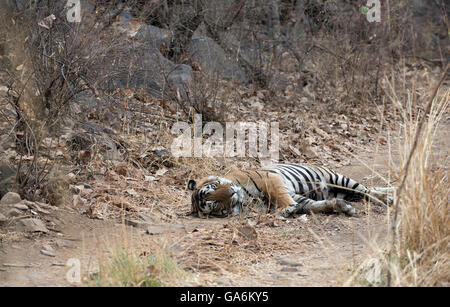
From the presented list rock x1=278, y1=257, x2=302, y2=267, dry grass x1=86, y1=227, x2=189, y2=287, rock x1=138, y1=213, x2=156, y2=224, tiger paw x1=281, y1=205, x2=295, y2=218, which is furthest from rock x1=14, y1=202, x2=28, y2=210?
tiger paw x1=281, y1=205, x2=295, y2=218

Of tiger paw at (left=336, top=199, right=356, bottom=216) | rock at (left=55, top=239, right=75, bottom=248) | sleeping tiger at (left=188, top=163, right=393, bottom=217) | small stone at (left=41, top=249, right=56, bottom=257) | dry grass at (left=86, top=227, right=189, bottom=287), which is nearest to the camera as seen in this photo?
dry grass at (left=86, top=227, right=189, bottom=287)

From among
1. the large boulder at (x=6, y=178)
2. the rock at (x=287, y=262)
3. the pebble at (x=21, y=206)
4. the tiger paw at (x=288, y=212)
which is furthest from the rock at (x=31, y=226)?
the tiger paw at (x=288, y=212)

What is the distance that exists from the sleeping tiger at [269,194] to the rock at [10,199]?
1.63 metres

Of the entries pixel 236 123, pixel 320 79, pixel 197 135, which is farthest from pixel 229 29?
pixel 197 135

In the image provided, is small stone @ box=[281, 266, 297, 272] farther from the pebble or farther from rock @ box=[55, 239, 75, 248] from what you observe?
the pebble

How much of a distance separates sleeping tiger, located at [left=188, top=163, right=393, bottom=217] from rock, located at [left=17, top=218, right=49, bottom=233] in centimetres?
150

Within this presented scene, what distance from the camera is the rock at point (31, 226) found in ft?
14.6

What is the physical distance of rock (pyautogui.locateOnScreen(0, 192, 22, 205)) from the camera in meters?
4.64

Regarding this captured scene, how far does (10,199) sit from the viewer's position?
466 centimetres

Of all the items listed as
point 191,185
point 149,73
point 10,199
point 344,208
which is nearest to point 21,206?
point 10,199

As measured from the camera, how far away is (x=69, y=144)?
6.17 m

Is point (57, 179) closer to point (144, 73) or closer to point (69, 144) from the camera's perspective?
point (69, 144)

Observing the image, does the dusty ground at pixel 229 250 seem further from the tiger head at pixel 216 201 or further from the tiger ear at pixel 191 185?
the tiger ear at pixel 191 185

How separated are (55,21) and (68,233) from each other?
230cm
